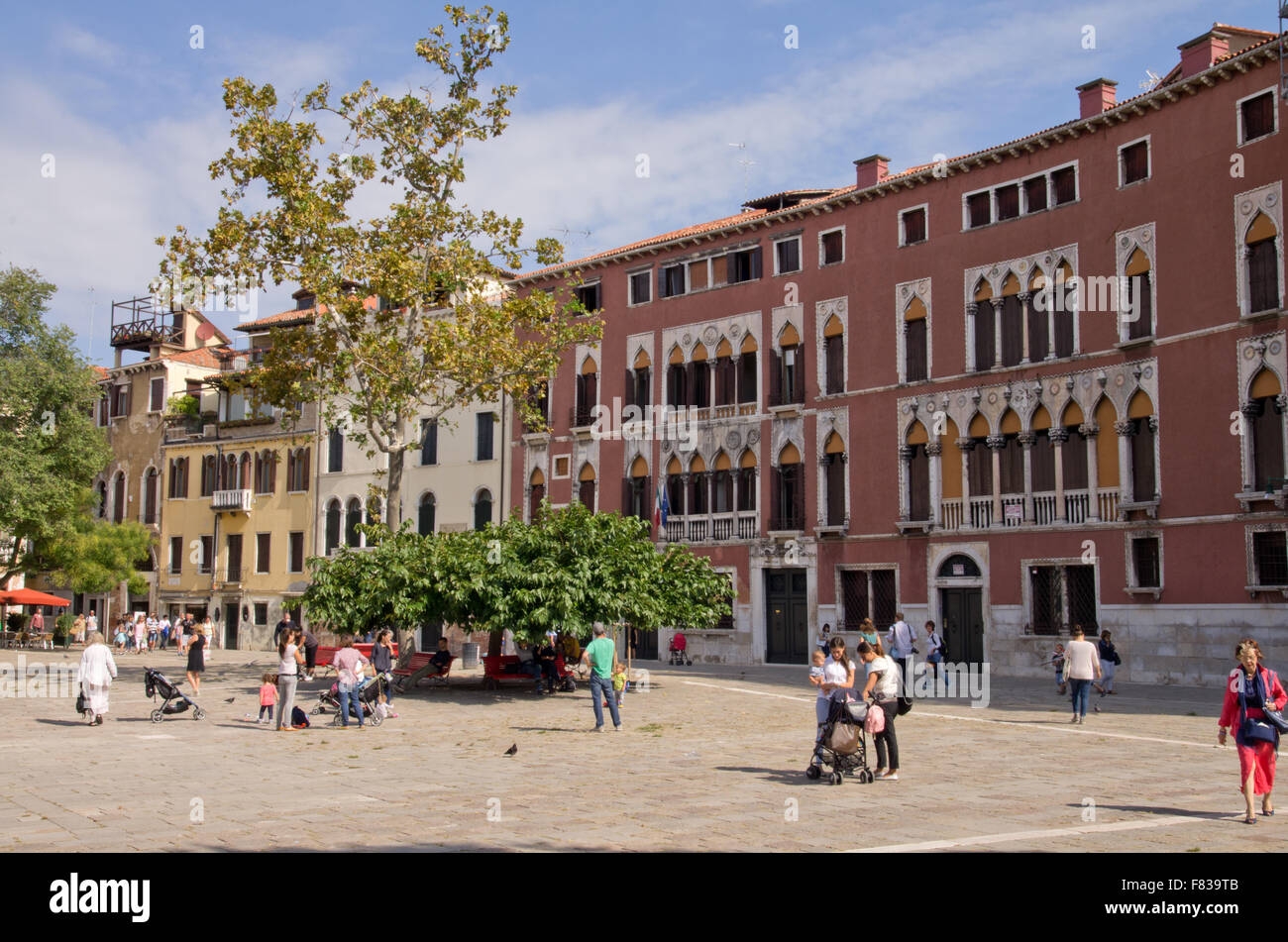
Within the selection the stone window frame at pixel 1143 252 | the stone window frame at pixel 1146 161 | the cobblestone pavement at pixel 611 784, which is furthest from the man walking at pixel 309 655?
the stone window frame at pixel 1146 161

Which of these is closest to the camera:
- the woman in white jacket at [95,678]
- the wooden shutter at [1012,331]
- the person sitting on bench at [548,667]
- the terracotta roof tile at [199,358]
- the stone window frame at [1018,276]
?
the woman in white jacket at [95,678]

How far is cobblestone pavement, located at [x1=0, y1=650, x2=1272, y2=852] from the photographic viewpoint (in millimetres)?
9508

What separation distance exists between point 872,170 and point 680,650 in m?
15.5

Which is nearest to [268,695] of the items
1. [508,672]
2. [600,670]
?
[600,670]

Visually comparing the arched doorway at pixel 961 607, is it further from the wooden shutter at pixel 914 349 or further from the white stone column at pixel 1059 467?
the wooden shutter at pixel 914 349

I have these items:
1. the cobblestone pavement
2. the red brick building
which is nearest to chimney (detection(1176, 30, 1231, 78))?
the red brick building

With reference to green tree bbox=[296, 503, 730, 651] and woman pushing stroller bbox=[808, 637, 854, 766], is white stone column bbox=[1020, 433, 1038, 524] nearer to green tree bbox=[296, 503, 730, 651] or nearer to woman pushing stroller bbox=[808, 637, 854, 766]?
green tree bbox=[296, 503, 730, 651]

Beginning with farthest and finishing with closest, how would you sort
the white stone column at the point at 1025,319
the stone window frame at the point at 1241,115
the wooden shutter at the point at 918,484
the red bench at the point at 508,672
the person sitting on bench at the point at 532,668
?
the wooden shutter at the point at 918,484
the white stone column at the point at 1025,319
the stone window frame at the point at 1241,115
the red bench at the point at 508,672
the person sitting on bench at the point at 532,668

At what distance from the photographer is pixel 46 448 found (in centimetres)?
4791

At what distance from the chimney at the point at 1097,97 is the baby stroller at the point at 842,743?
71.6 ft

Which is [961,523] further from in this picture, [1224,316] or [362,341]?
[362,341]

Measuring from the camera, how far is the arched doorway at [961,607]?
31.4 meters

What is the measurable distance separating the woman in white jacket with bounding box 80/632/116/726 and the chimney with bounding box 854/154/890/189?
79.0 ft

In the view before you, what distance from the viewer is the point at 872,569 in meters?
33.8
